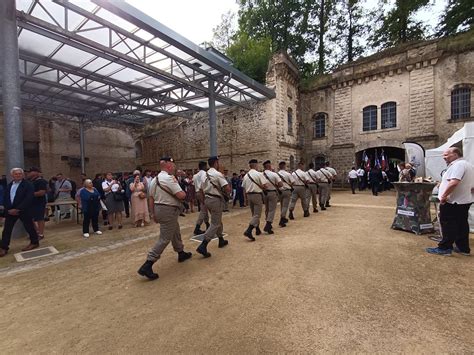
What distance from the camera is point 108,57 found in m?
7.78

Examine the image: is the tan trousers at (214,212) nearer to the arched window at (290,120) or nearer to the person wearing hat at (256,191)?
the person wearing hat at (256,191)

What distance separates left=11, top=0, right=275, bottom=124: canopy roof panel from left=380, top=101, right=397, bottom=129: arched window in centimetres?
827

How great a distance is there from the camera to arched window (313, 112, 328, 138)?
1841 cm

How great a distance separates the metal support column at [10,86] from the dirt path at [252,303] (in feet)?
11.4

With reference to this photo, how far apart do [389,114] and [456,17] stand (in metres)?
9.69

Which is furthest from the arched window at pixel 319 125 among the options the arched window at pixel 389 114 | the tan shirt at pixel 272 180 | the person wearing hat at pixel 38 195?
the person wearing hat at pixel 38 195

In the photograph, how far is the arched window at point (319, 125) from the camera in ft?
60.4

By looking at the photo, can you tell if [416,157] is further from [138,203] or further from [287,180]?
[138,203]


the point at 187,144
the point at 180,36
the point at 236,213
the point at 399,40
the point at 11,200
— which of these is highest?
the point at 399,40

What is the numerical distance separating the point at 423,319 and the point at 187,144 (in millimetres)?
17872

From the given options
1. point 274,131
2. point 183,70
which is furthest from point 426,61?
point 183,70

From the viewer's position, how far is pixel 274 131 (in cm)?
1423

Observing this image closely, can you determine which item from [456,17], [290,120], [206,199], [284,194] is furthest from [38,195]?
[456,17]

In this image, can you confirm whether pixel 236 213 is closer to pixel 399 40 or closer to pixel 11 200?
pixel 11 200
